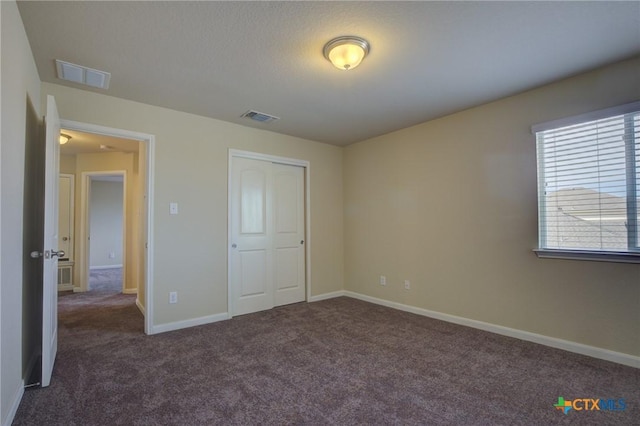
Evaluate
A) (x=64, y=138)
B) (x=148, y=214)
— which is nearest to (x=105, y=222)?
(x=64, y=138)

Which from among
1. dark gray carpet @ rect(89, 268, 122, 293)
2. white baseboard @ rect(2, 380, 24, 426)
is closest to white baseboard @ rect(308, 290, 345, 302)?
white baseboard @ rect(2, 380, 24, 426)

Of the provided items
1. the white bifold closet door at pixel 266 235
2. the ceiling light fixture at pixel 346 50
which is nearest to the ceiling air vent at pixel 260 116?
the white bifold closet door at pixel 266 235

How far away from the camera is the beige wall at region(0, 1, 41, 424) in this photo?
5.30 feet

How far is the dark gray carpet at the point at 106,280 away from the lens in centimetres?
566

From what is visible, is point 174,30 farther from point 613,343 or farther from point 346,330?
point 613,343

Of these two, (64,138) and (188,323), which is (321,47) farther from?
(64,138)

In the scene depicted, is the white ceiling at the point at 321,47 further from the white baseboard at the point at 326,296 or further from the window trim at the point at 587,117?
the white baseboard at the point at 326,296

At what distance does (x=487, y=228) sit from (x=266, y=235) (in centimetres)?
267

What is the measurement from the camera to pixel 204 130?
12.0 ft

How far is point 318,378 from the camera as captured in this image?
7.52 feet

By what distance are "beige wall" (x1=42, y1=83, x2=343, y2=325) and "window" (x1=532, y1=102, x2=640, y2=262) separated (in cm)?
317

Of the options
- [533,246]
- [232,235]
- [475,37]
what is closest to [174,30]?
[475,37]

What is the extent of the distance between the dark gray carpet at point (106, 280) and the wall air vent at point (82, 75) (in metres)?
3.99

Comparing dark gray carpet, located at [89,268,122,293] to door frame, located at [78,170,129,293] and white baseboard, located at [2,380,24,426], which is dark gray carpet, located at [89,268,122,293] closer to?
door frame, located at [78,170,129,293]
